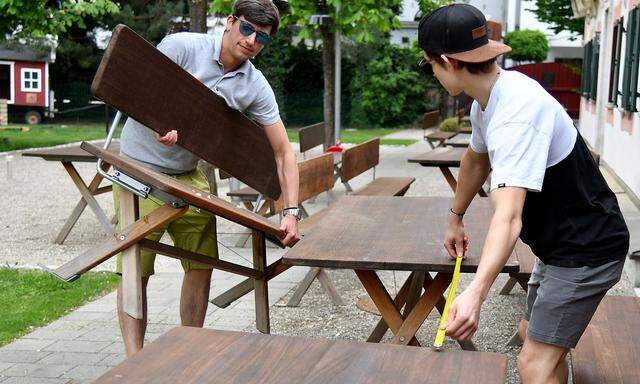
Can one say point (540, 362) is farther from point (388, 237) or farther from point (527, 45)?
point (527, 45)

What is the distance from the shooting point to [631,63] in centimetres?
1203

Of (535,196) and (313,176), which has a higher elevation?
(535,196)

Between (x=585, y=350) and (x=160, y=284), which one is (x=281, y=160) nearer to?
(x=585, y=350)

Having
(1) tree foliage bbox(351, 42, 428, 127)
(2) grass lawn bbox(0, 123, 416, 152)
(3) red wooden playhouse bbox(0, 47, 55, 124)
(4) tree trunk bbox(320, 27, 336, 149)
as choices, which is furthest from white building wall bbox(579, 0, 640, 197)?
(3) red wooden playhouse bbox(0, 47, 55, 124)

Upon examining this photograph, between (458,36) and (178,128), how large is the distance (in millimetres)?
1452

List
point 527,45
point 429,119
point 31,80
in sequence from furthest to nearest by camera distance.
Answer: point 527,45 < point 31,80 < point 429,119

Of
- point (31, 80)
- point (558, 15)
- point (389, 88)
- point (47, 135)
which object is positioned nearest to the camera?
point (47, 135)

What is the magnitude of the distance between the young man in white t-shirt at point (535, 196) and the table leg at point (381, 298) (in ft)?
3.19

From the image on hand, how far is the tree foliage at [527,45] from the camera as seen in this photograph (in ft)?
131

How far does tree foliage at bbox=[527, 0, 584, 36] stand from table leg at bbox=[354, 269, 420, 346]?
40.6 m

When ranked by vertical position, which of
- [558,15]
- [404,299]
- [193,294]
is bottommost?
[404,299]

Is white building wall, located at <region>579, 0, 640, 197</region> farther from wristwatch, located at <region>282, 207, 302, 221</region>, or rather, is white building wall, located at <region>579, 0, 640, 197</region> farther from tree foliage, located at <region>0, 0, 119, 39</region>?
tree foliage, located at <region>0, 0, 119, 39</region>

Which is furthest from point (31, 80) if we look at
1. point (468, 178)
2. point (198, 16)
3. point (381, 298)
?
point (468, 178)

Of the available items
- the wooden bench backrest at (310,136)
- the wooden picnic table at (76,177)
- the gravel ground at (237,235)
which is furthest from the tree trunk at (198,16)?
the wooden picnic table at (76,177)
